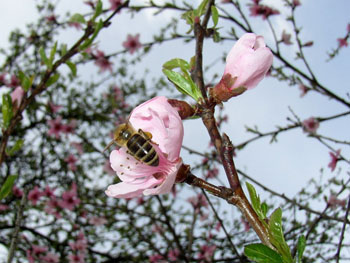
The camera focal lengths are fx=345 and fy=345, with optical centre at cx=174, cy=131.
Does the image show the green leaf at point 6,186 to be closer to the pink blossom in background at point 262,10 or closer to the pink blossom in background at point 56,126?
the pink blossom in background at point 262,10

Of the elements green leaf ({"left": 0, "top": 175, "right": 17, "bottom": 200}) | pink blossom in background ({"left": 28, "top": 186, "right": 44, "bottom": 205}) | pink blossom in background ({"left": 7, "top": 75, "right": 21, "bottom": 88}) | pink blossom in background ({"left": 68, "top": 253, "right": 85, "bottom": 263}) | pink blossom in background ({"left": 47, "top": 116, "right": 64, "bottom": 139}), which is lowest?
green leaf ({"left": 0, "top": 175, "right": 17, "bottom": 200})

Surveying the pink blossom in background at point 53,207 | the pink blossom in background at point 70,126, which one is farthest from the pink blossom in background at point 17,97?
the pink blossom in background at point 70,126

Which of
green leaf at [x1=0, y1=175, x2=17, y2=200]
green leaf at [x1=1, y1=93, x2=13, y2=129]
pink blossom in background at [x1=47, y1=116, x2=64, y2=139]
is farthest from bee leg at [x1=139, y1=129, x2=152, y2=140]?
pink blossom in background at [x1=47, y1=116, x2=64, y2=139]

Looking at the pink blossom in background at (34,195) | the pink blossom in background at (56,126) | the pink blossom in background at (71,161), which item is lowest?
the pink blossom in background at (34,195)

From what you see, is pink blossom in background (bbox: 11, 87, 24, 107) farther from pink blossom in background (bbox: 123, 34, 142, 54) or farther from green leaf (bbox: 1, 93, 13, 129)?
pink blossom in background (bbox: 123, 34, 142, 54)

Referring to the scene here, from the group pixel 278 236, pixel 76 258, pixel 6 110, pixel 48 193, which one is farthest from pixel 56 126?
pixel 278 236

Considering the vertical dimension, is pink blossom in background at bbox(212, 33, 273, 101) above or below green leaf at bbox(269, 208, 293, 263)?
above
